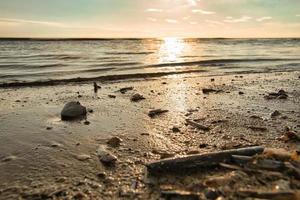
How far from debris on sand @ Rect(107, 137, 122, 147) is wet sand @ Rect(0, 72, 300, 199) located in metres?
0.09

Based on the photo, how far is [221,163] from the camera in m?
4.37

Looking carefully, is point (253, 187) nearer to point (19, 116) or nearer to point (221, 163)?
point (221, 163)

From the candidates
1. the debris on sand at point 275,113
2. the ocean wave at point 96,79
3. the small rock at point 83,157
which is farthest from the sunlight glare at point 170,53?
the small rock at point 83,157

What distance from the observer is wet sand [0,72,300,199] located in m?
4.17

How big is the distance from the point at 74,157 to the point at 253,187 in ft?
9.20

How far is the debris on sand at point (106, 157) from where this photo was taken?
15.9 ft

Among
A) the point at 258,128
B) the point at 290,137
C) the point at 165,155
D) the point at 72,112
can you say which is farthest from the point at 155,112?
the point at 290,137

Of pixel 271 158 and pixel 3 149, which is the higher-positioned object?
pixel 271 158

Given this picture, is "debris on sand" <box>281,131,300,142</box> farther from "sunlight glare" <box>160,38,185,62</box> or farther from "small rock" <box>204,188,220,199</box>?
"sunlight glare" <box>160,38,185,62</box>

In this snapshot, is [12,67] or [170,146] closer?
[170,146]

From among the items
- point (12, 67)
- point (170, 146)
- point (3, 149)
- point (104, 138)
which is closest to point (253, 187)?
point (170, 146)

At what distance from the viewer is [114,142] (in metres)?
5.76

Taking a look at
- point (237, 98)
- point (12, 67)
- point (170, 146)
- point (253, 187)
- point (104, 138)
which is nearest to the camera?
point (253, 187)

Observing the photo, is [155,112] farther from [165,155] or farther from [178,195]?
[178,195]
